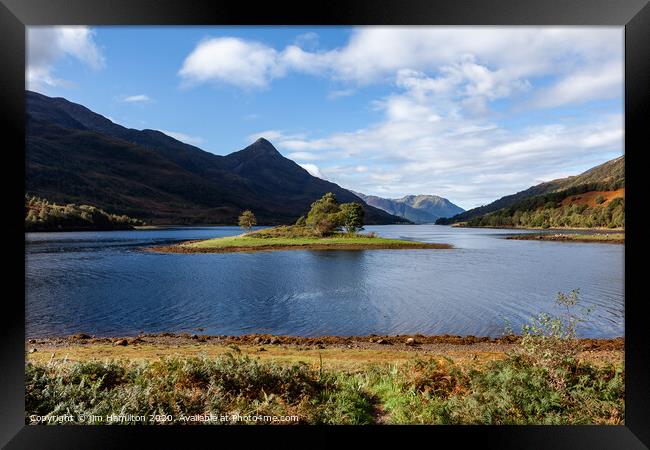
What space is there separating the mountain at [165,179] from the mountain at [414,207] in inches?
661

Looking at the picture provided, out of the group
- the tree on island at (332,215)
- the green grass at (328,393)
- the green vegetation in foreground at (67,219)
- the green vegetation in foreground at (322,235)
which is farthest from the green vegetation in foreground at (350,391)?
the green vegetation in foreground at (67,219)

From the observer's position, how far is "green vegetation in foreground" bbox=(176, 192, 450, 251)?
3409cm

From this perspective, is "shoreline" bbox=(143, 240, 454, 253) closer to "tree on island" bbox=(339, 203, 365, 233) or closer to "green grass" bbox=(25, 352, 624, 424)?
"tree on island" bbox=(339, 203, 365, 233)

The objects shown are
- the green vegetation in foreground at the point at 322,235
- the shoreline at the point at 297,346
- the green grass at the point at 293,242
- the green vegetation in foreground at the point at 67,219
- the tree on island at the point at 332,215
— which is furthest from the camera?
the green vegetation in foreground at the point at 67,219

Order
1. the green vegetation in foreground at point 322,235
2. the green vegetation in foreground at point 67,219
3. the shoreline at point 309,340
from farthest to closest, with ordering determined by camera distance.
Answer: the green vegetation in foreground at point 67,219 → the green vegetation in foreground at point 322,235 → the shoreline at point 309,340

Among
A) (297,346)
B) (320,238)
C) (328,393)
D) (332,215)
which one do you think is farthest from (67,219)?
(328,393)

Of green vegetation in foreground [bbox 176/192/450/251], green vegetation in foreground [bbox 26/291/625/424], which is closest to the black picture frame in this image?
green vegetation in foreground [bbox 26/291/625/424]

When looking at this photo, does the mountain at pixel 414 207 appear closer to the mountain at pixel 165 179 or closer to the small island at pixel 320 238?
the mountain at pixel 165 179

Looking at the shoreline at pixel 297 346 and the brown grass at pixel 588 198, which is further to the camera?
the brown grass at pixel 588 198

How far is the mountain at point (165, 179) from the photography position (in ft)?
317

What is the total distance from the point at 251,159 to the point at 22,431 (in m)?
123

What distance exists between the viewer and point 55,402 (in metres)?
3.91

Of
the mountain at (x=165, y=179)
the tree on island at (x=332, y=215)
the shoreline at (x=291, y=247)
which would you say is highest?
the mountain at (x=165, y=179)

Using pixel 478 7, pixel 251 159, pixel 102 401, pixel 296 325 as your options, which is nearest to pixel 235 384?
pixel 102 401
